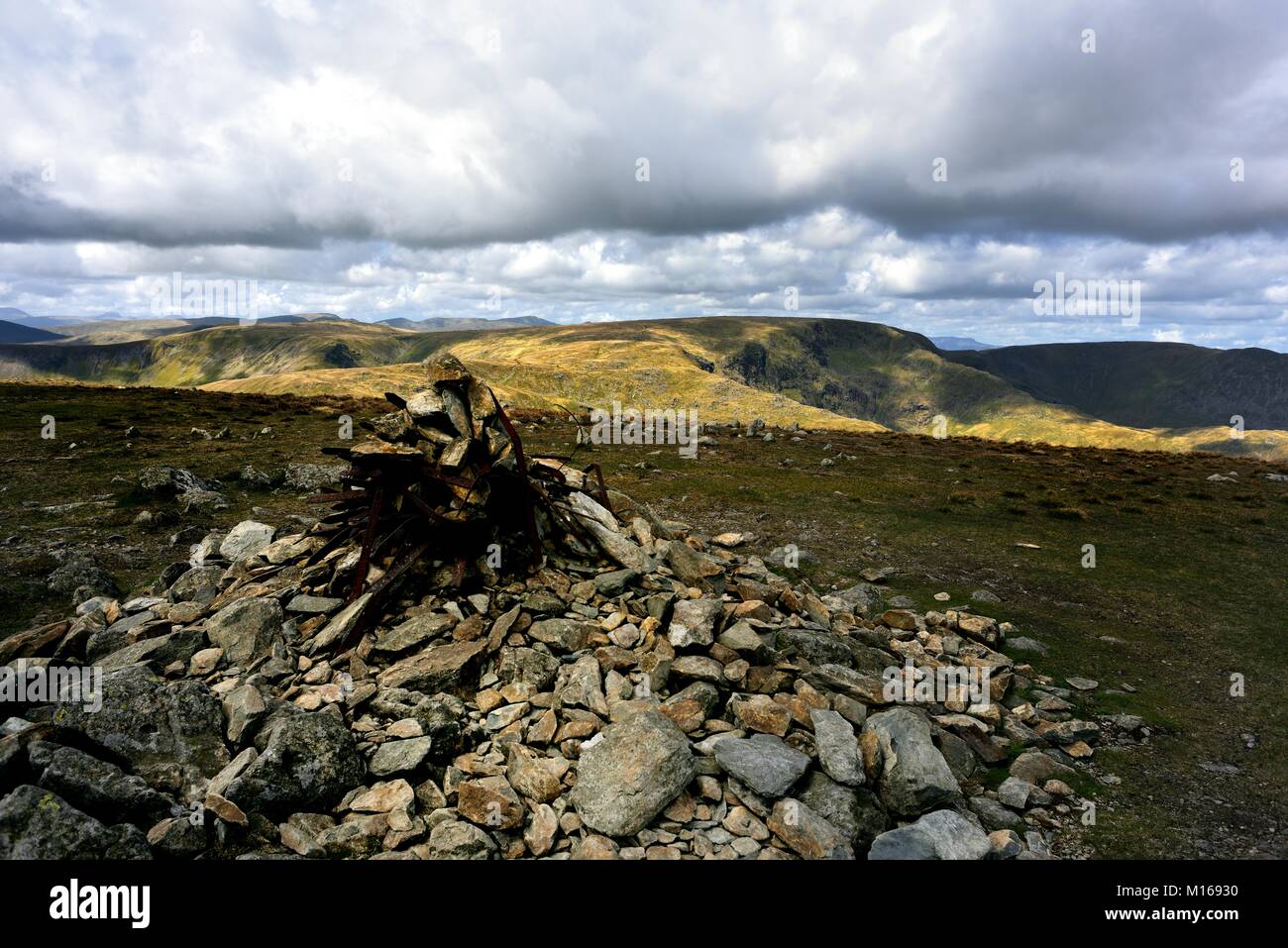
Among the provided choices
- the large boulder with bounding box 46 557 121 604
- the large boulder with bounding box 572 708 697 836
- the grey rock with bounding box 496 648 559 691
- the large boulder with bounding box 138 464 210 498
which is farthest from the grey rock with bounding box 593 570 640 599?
the large boulder with bounding box 138 464 210 498

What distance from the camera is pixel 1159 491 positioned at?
32188mm

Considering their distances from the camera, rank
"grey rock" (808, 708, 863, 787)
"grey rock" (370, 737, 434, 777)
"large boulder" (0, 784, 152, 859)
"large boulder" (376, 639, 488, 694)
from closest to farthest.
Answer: "large boulder" (0, 784, 152, 859) → "grey rock" (370, 737, 434, 777) → "grey rock" (808, 708, 863, 787) → "large boulder" (376, 639, 488, 694)

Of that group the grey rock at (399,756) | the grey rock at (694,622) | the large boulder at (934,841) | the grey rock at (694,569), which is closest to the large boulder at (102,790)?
the grey rock at (399,756)

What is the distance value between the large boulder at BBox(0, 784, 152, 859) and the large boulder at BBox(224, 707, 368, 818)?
0.70m

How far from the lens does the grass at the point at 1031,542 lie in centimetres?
809

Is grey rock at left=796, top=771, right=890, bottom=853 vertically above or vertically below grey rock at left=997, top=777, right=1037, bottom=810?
above

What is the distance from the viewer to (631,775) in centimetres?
565

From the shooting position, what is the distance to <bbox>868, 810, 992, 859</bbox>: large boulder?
17.9 feet

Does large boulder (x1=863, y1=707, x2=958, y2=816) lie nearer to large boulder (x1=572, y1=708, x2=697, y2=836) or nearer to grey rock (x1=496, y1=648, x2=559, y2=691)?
large boulder (x1=572, y1=708, x2=697, y2=836)

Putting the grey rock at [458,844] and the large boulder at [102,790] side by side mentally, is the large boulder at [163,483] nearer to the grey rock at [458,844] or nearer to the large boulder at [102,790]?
the large boulder at [102,790]

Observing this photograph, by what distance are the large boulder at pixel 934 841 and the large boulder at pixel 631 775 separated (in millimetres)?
1929

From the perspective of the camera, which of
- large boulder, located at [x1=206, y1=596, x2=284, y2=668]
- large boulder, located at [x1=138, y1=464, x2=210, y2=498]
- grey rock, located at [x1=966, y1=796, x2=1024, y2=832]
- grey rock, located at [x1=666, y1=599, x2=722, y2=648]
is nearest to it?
grey rock, located at [x1=966, y1=796, x2=1024, y2=832]

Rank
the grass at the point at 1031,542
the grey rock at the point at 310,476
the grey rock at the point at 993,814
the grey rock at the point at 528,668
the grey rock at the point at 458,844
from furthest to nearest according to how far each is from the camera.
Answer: the grey rock at the point at 310,476 → the grass at the point at 1031,542 → the grey rock at the point at 528,668 → the grey rock at the point at 993,814 → the grey rock at the point at 458,844
